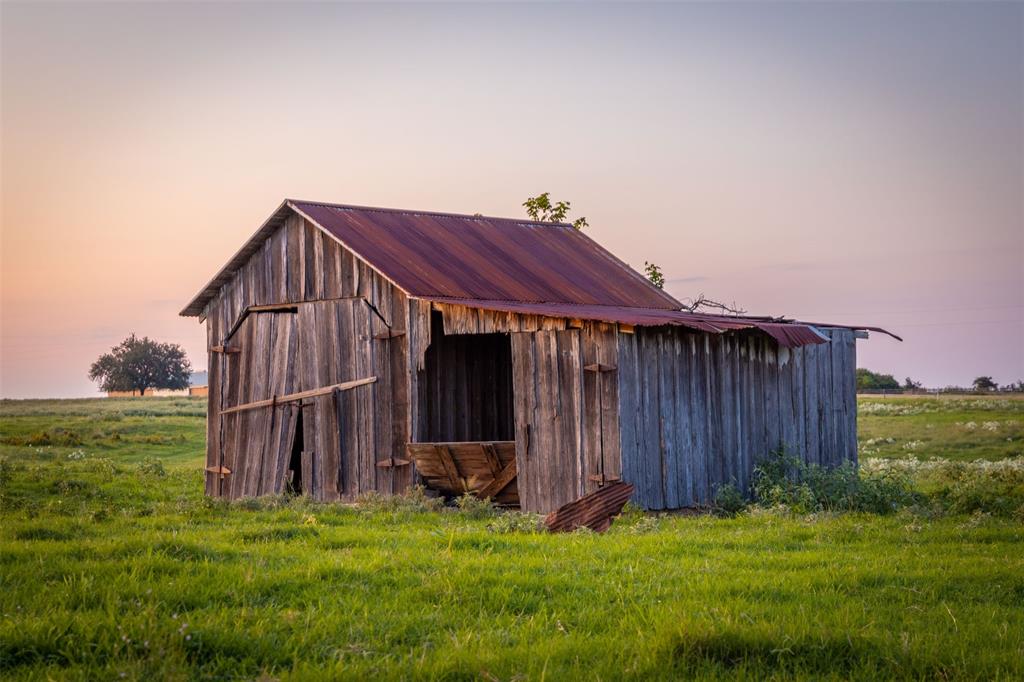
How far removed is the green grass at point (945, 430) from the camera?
116 feet

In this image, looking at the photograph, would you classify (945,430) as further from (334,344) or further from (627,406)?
(334,344)

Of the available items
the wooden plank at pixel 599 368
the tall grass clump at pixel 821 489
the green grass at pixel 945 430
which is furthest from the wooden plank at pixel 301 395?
the green grass at pixel 945 430

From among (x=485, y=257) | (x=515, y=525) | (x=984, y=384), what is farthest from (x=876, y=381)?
(x=515, y=525)

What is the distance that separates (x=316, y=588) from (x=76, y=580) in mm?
2072

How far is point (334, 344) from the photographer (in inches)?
872

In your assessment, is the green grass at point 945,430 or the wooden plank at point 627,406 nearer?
the wooden plank at point 627,406

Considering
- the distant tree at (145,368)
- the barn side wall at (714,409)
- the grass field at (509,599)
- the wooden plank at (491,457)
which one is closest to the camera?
the grass field at (509,599)

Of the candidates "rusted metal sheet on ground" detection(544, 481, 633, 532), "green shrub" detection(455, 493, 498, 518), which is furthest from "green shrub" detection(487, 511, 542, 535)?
"green shrub" detection(455, 493, 498, 518)

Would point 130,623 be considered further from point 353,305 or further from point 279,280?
point 279,280

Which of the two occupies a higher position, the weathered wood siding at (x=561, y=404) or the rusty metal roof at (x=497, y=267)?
the rusty metal roof at (x=497, y=267)

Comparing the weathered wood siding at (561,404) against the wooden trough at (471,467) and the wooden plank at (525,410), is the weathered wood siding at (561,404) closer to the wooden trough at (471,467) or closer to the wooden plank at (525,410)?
the wooden plank at (525,410)

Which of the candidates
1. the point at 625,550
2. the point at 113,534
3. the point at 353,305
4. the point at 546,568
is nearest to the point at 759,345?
the point at 353,305

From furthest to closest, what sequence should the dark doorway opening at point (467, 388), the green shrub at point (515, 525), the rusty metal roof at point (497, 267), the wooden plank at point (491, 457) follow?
the dark doorway opening at point (467, 388), the rusty metal roof at point (497, 267), the wooden plank at point (491, 457), the green shrub at point (515, 525)

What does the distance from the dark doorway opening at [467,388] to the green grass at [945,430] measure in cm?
1595
